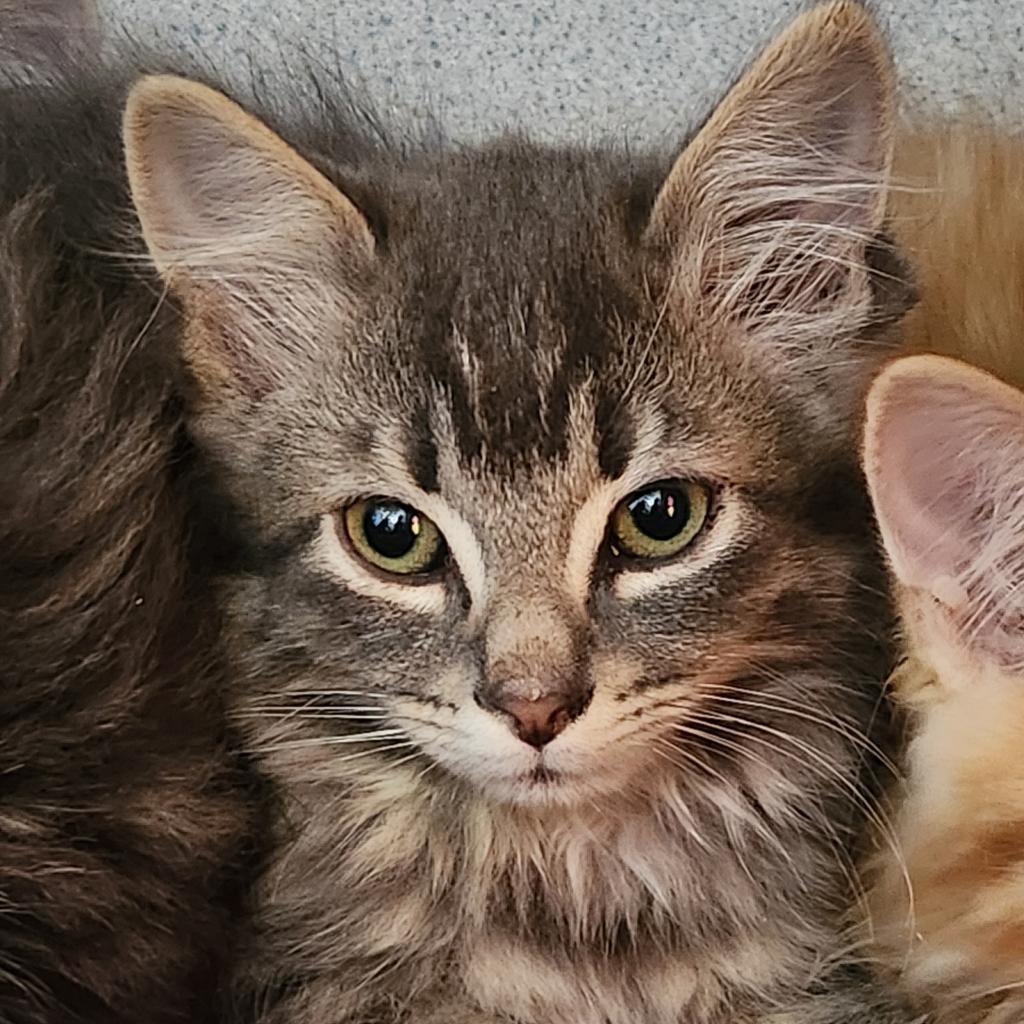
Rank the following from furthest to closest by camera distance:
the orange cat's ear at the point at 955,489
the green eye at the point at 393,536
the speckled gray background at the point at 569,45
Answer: the speckled gray background at the point at 569,45, the green eye at the point at 393,536, the orange cat's ear at the point at 955,489

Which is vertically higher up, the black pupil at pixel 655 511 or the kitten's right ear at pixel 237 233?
the kitten's right ear at pixel 237 233

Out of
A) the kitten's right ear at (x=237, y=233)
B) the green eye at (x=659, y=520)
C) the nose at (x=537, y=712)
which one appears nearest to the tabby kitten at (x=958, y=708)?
the green eye at (x=659, y=520)

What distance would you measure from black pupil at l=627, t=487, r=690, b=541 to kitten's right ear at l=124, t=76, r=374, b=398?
257 mm

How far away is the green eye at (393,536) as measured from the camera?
111cm

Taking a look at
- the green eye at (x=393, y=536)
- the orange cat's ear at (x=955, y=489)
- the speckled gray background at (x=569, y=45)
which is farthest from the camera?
the speckled gray background at (x=569, y=45)

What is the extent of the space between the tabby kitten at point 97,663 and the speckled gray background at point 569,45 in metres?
0.71

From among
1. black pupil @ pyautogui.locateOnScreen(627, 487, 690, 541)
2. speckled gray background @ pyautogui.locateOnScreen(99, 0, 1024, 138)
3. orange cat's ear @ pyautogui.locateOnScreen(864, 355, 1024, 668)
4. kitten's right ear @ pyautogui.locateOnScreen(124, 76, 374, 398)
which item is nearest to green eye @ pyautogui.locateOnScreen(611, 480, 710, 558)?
black pupil @ pyautogui.locateOnScreen(627, 487, 690, 541)

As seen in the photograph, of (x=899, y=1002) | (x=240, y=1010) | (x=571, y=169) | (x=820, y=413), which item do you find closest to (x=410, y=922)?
(x=240, y=1010)

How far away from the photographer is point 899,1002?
45.4 inches

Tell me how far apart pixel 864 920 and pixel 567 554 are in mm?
357

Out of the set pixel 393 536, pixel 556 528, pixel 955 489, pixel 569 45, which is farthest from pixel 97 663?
pixel 569 45

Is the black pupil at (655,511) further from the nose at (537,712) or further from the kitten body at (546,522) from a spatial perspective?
the nose at (537,712)

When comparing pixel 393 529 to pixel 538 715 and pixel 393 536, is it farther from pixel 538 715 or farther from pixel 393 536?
pixel 538 715

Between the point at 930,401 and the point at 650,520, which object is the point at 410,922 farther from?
the point at 930,401
